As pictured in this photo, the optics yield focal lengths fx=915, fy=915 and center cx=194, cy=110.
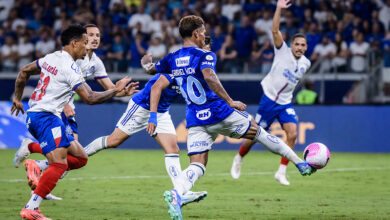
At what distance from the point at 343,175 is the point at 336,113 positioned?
Answer: 6.51 metres

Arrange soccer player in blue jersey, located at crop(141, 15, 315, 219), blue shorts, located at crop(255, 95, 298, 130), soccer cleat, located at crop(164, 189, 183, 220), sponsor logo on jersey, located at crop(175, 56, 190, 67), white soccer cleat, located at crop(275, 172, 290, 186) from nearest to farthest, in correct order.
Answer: soccer cleat, located at crop(164, 189, 183, 220), soccer player in blue jersey, located at crop(141, 15, 315, 219), sponsor logo on jersey, located at crop(175, 56, 190, 67), white soccer cleat, located at crop(275, 172, 290, 186), blue shorts, located at crop(255, 95, 298, 130)

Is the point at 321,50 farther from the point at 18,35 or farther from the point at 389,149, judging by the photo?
the point at 18,35

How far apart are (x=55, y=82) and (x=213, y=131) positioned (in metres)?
1.93

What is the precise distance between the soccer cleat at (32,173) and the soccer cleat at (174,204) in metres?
2.17

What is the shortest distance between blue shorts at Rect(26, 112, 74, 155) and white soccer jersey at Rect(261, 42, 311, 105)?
6339 mm

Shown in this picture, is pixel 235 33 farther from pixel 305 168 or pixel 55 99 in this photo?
pixel 55 99

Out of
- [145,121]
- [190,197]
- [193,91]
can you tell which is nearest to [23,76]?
[193,91]

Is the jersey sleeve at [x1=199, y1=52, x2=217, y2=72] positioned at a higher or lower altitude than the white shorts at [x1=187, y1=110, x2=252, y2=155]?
higher

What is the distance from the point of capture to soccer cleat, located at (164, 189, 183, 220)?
31.8ft

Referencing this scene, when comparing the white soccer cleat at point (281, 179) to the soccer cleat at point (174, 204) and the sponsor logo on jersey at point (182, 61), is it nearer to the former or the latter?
the sponsor logo on jersey at point (182, 61)

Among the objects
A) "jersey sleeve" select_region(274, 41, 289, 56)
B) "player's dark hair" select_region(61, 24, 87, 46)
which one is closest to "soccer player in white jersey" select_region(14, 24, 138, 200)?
"player's dark hair" select_region(61, 24, 87, 46)

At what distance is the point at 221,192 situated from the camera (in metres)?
13.8

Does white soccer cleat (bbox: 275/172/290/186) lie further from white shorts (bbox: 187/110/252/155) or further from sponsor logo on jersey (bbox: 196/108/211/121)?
sponsor logo on jersey (bbox: 196/108/211/121)

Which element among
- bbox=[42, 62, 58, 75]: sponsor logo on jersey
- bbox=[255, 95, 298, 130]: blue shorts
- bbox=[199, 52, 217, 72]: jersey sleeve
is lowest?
bbox=[255, 95, 298, 130]: blue shorts
